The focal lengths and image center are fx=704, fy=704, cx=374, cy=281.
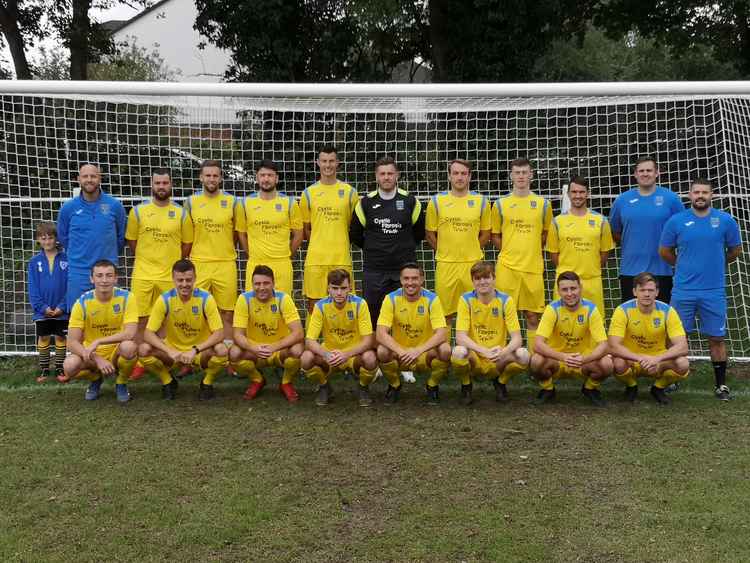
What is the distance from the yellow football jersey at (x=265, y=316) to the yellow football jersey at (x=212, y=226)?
2.06 ft

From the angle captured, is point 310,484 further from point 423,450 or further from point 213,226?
point 213,226

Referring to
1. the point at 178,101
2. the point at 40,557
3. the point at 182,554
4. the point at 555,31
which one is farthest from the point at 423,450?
the point at 555,31

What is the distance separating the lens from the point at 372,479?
3678mm

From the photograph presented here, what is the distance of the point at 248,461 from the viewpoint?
394 centimetres

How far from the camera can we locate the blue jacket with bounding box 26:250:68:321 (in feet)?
19.0

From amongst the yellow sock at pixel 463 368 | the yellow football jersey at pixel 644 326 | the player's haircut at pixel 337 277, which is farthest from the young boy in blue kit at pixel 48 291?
the yellow football jersey at pixel 644 326

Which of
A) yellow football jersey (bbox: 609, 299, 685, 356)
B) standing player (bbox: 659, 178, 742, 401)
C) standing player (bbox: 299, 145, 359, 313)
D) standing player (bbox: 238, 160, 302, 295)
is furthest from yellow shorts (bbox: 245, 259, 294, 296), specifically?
standing player (bbox: 659, 178, 742, 401)

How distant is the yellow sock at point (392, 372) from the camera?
4984 mm

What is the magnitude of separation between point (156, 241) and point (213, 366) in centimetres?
121

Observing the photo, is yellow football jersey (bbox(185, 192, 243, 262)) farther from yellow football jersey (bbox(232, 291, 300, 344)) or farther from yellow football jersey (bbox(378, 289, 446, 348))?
yellow football jersey (bbox(378, 289, 446, 348))

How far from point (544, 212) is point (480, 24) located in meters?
8.54

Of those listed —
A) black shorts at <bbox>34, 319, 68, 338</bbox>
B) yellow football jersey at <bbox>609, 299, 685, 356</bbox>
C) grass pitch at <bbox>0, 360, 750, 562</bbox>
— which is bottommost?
grass pitch at <bbox>0, 360, 750, 562</bbox>

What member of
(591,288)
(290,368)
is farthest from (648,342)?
(290,368)

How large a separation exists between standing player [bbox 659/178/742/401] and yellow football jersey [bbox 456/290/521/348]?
4.39 feet
